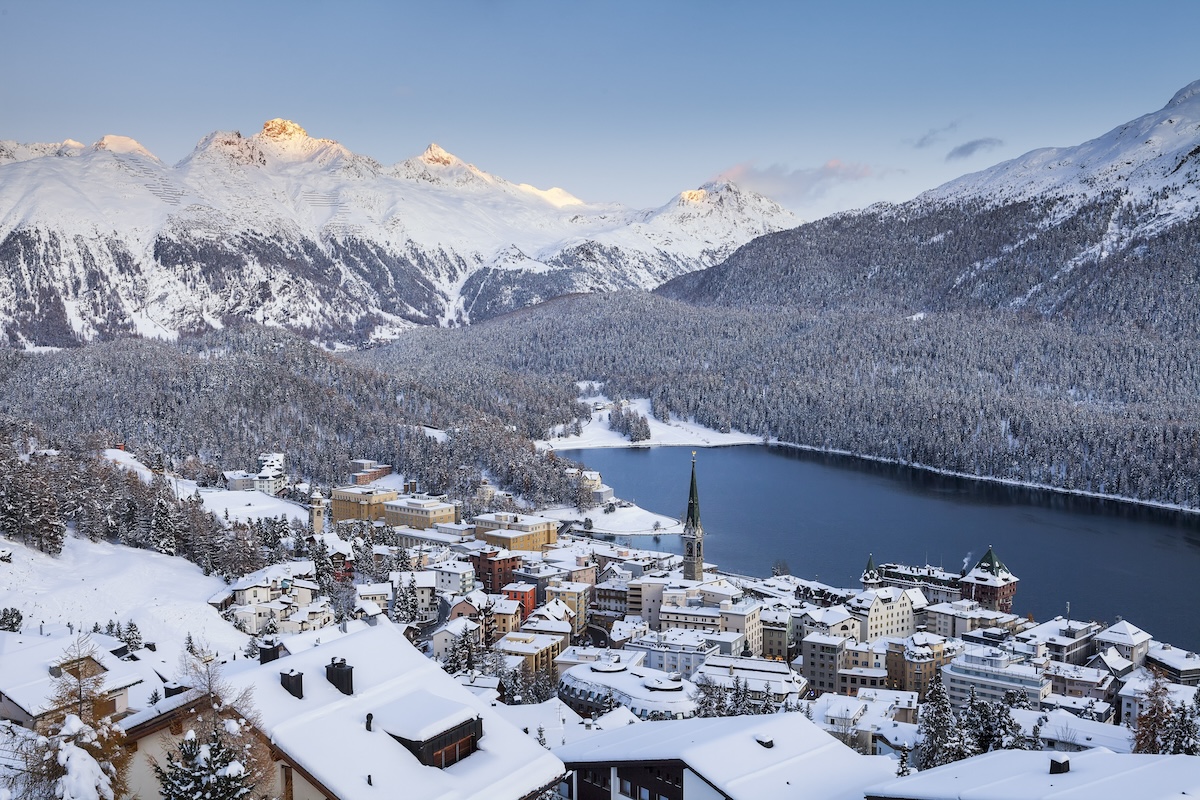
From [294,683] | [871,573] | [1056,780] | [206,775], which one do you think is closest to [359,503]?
[871,573]

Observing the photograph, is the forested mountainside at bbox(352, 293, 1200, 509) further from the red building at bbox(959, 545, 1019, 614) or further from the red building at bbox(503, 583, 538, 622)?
the red building at bbox(503, 583, 538, 622)

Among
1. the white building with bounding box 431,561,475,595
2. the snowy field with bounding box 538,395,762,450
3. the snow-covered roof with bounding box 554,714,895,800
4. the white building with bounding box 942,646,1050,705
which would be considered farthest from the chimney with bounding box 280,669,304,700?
the snowy field with bounding box 538,395,762,450

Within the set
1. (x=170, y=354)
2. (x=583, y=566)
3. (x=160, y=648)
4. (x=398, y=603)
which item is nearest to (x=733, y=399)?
(x=170, y=354)

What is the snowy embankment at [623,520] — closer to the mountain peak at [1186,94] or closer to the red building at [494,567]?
the red building at [494,567]

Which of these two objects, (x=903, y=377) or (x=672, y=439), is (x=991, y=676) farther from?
(x=903, y=377)

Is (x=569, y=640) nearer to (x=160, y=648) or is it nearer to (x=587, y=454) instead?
(x=160, y=648)
